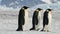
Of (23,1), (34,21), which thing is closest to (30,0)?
(23,1)

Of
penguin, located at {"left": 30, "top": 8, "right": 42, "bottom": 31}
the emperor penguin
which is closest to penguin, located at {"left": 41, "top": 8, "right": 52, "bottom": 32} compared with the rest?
penguin, located at {"left": 30, "top": 8, "right": 42, "bottom": 31}

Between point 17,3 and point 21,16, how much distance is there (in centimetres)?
4396

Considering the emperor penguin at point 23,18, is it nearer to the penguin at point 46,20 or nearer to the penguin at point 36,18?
the penguin at point 36,18

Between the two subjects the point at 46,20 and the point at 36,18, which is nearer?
the point at 46,20

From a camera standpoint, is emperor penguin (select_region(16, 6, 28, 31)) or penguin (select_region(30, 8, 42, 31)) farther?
penguin (select_region(30, 8, 42, 31))

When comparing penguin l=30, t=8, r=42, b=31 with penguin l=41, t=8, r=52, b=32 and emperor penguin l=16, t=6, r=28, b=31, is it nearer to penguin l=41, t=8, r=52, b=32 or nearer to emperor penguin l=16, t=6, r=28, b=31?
penguin l=41, t=8, r=52, b=32

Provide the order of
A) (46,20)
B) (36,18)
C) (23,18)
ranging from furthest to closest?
1. (36,18)
2. (46,20)
3. (23,18)

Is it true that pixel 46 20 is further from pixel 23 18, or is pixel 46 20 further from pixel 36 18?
pixel 23 18

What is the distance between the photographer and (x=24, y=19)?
1030 centimetres

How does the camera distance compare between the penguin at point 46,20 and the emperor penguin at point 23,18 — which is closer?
the emperor penguin at point 23,18

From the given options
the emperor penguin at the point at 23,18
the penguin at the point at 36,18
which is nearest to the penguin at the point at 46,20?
the penguin at the point at 36,18

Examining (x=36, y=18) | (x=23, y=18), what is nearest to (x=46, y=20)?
(x=36, y=18)

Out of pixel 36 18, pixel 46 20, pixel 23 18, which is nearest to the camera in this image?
pixel 23 18

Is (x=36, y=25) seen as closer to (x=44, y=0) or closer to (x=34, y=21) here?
(x=34, y=21)
